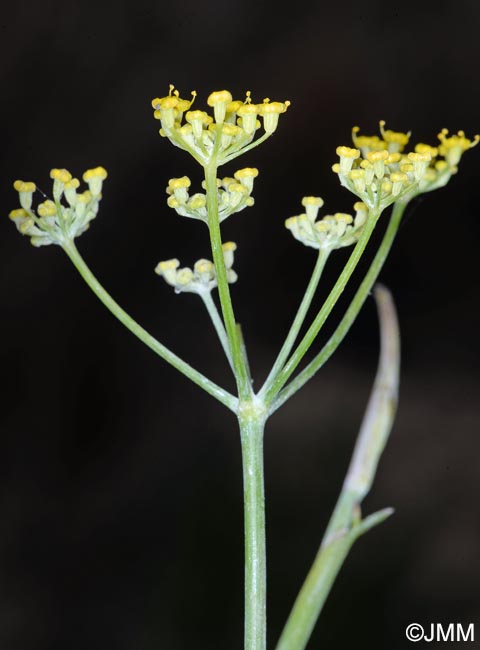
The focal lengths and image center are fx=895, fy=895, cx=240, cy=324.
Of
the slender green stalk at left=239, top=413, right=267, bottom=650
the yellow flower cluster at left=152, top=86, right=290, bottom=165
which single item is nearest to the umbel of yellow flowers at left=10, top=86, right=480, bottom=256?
the yellow flower cluster at left=152, top=86, right=290, bottom=165

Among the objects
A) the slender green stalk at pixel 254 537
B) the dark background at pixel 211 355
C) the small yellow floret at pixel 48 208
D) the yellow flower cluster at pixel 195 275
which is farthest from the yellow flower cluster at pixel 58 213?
the dark background at pixel 211 355

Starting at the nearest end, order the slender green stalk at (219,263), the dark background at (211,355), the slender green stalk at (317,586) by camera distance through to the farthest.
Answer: the slender green stalk at (219,263)
the slender green stalk at (317,586)
the dark background at (211,355)

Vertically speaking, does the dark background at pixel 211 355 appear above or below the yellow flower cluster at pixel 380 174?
above

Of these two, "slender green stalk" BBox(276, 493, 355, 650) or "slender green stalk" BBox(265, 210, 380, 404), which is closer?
"slender green stalk" BBox(265, 210, 380, 404)

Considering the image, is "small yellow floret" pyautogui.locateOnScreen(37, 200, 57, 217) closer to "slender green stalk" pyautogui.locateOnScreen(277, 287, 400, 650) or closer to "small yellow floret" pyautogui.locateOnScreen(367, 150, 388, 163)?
"small yellow floret" pyautogui.locateOnScreen(367, 150, 388, 163)

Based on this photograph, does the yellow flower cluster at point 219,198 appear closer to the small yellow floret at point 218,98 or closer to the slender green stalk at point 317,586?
the small yellow floret at point 218,98

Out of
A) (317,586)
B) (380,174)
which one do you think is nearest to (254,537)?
(317,586)
